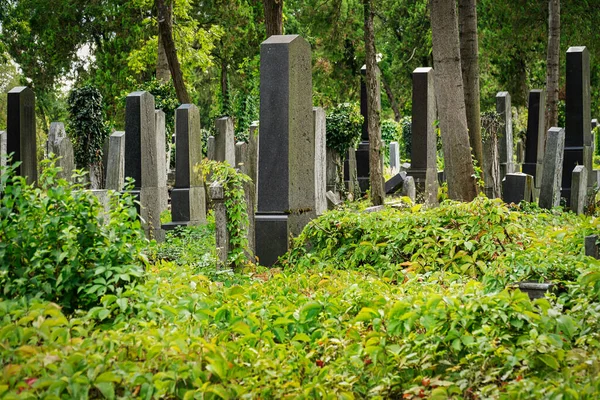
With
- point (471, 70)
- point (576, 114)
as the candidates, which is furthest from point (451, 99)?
point (576, 114)

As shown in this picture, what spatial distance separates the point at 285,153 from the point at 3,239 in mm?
4974

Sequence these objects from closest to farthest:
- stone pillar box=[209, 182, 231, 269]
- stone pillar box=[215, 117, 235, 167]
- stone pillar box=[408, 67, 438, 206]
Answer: stone pillar box=[209, 182, 231, 269]
stone pillar box=[408, 67, 438, 206]
stone pillar box=[215, 117, 235, 167]

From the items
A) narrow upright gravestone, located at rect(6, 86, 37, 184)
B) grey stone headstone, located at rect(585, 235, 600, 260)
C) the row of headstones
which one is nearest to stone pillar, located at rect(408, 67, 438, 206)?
the row of headstones

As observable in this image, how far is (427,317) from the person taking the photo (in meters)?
4.34

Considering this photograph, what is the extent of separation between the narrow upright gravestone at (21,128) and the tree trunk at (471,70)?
749 centimetres

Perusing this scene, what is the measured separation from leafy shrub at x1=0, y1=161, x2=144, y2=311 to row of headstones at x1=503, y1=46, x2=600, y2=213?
34.0 ft

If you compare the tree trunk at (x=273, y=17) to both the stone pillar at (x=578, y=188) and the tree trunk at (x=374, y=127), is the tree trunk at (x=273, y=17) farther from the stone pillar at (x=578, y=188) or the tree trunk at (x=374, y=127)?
the stone pillar at (x=578, y=188)

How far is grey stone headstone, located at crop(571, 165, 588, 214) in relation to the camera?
14.1m

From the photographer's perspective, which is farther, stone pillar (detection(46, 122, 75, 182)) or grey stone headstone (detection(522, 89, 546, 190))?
grey stone headstone (detection(522, 89, 546, 190))

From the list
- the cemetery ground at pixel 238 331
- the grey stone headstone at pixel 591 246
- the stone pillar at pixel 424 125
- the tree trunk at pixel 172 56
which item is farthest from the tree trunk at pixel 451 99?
the tree trunk at pixel 172 56

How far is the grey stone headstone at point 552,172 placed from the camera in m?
13.9

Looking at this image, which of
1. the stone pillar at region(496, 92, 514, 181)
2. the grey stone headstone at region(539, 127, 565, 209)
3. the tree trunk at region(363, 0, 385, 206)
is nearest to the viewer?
the grey stone headstone at region(539, 127, 565, 209)

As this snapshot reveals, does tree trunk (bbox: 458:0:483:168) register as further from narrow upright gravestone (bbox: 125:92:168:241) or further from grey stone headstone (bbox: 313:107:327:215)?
narrow upright gravestone (bbox: 125:92:168:241)

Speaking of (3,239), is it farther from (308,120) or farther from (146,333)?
(308,120)
